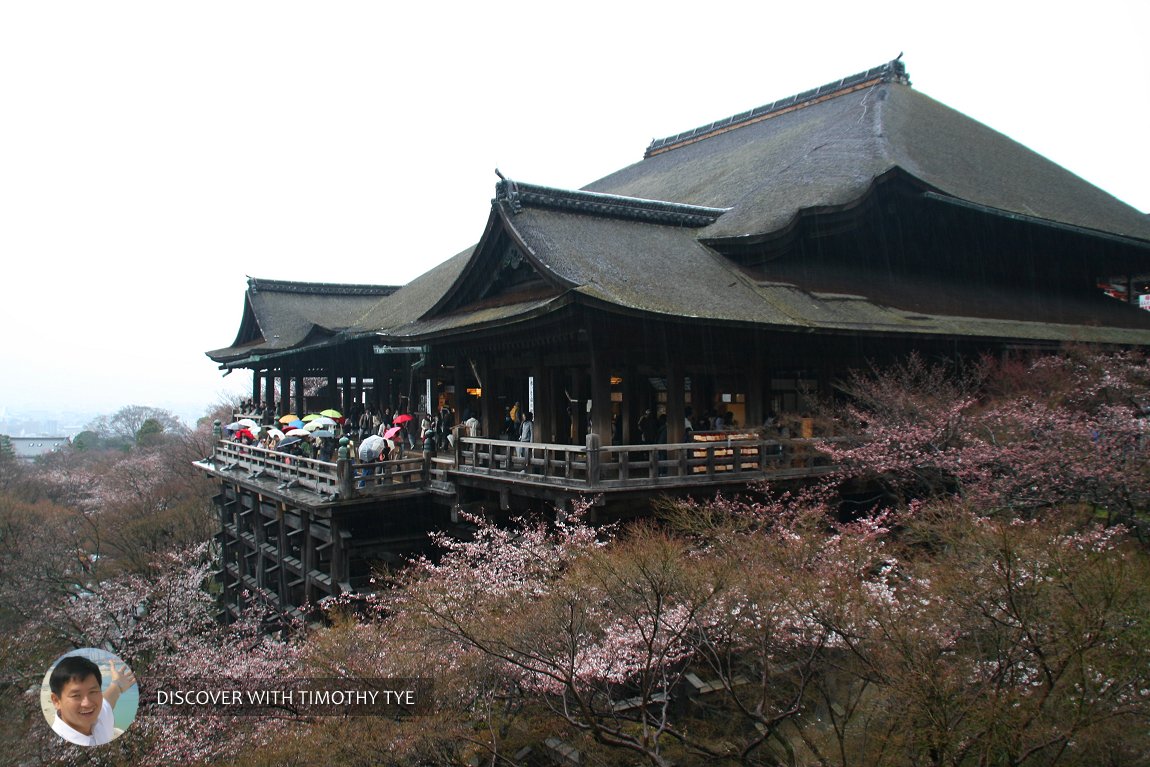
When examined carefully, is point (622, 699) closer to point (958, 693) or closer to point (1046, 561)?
point (958, 693)

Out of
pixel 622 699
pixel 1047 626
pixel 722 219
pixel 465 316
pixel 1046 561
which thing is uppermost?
pixel 722 219

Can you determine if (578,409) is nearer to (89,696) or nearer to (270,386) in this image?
(89,696)

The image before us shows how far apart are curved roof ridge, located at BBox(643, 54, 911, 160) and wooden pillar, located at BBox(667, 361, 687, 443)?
54.5 ft

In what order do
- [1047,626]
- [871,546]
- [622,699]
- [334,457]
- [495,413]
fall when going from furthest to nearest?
[334,457] < [495,413] < [622,699] < [871,546] < [1047,626]

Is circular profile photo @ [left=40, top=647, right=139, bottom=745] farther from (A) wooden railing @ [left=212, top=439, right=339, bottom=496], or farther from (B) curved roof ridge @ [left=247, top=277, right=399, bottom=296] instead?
(B) curved roof ridge @ [left=247, top=277, right=399, bottom=296]

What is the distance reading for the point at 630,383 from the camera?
15.2 m

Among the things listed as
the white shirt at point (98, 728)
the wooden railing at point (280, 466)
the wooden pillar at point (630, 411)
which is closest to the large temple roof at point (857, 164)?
the wooden pillar at point (630, 411)

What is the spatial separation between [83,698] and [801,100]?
2578cm

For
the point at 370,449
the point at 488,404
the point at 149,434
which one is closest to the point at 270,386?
the point at 370,449

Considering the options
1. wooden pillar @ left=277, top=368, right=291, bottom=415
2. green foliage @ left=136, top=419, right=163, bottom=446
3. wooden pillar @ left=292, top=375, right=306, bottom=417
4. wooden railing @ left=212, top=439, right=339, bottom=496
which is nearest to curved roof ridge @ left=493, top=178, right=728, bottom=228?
wooden railing @ left=212, top=439, right=339, bottom=496

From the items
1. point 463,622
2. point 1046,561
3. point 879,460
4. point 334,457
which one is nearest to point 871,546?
point 1046,561

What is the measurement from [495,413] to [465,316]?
2.25 meters

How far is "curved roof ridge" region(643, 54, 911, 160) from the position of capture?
24.2 m

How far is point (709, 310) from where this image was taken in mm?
11922
